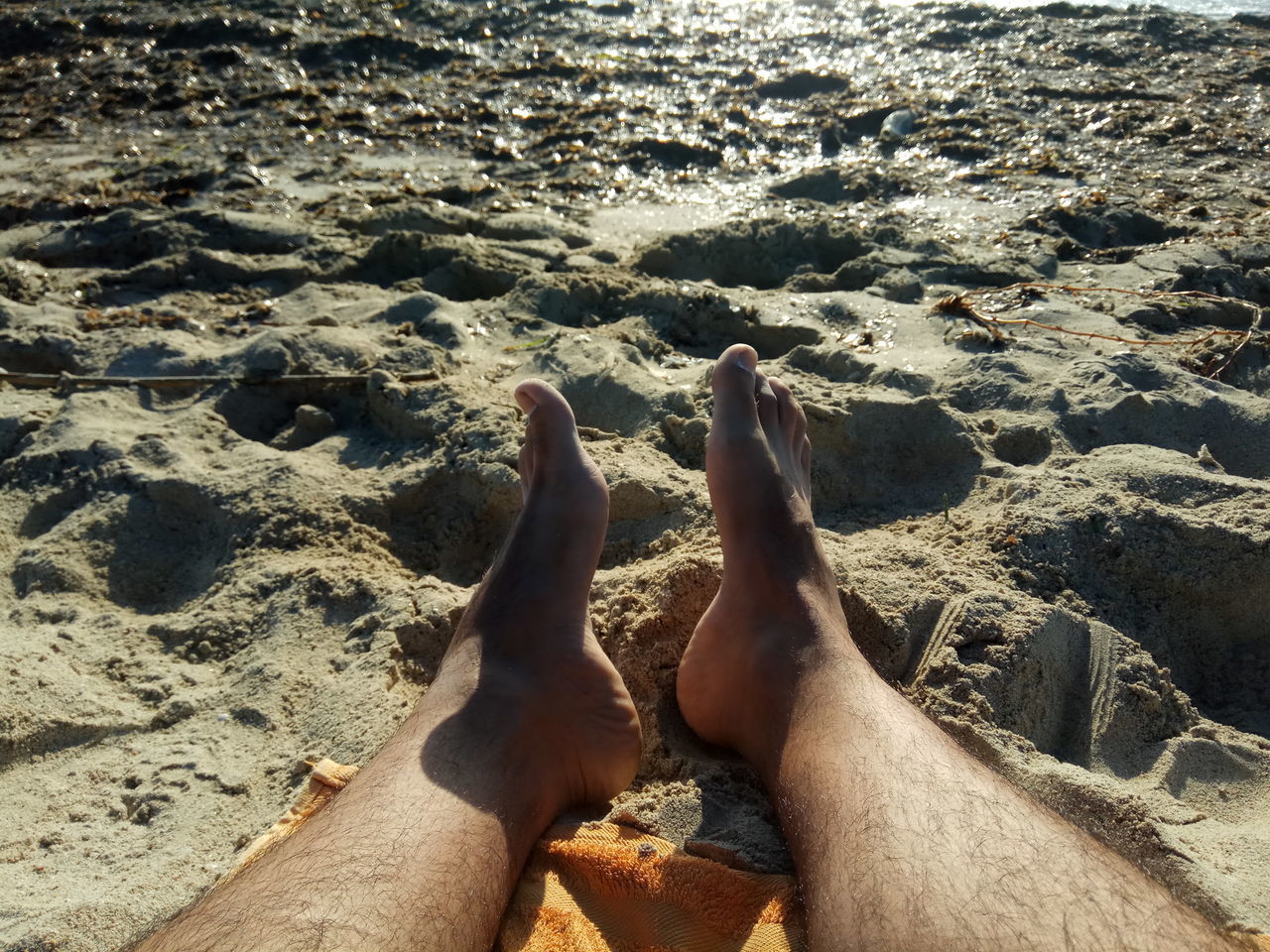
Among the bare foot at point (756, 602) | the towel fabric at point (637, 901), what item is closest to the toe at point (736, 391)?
the bare foot at point (756, 602)

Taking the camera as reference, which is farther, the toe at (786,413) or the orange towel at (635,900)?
the toe at (786,413)

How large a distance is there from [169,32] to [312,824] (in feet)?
18.2

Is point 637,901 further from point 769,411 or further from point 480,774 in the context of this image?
point 769,411

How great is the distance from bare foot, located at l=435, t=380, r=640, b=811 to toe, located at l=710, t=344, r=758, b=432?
1.05ft

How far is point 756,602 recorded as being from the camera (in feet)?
5.61

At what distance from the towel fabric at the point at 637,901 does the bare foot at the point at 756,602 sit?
0.90 ft

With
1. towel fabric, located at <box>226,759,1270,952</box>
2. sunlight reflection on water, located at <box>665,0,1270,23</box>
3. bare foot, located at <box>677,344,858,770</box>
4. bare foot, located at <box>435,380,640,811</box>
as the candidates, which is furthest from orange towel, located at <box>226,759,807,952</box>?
sunlight reflection on water, located at <box>665,0,1270,23</box>

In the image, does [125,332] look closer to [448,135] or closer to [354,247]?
[354,247]

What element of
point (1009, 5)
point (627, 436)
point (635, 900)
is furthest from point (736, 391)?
point (1009, 5)

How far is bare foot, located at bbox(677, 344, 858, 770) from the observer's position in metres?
1.60

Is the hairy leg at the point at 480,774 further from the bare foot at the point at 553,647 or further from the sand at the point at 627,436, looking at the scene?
the sand at the point at 627,436

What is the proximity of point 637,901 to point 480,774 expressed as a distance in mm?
293

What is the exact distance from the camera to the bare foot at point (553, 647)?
60.2 inches

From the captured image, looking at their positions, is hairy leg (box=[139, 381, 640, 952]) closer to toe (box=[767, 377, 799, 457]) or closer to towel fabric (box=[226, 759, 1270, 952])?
towel fabric (box=[226, 759, 1270, 952])
